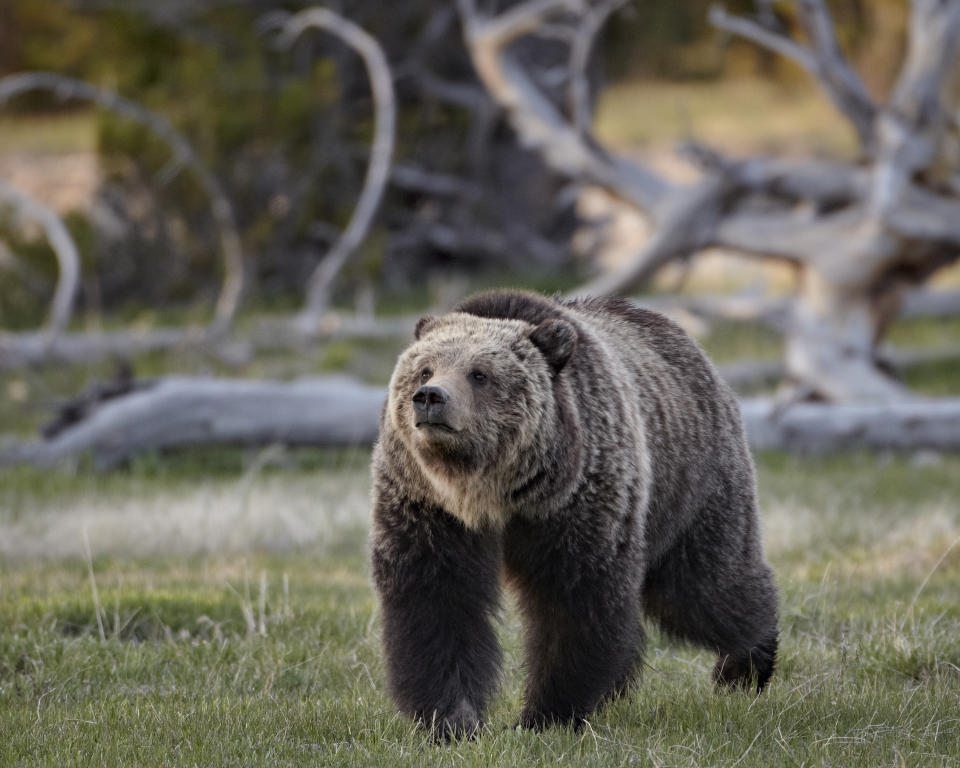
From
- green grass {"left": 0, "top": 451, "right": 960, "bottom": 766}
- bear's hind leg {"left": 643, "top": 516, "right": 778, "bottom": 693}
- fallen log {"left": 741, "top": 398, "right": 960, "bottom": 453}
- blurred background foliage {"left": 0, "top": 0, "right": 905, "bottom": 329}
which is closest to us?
green grass {"left": 0, "top": 451, "right": 960, "bottom": 766}

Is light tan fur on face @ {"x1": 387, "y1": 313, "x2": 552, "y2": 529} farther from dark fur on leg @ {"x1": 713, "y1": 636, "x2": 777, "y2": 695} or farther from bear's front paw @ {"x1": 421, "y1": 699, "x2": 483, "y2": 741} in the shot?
dark fur on leg @ {"x1": 713, "y1": 636, "x2": 777, "y2": 695}

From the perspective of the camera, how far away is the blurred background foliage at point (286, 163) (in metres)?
14.6

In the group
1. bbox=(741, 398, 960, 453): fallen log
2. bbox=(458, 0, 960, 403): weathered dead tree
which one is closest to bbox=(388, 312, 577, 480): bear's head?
bbox=(741, 398, 960, 453): fallen log

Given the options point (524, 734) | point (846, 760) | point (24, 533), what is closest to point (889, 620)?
point (846, 760)

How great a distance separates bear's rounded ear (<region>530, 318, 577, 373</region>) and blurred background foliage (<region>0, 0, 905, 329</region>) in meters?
10.2

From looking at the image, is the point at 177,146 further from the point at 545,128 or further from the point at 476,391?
the point at 476,391

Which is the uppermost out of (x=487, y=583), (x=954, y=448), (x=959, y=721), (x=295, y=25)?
(x=295, y=25)

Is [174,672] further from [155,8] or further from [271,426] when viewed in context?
[155,8]

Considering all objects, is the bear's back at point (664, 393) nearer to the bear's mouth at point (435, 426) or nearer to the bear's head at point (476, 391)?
the bear's head at point (476, 391)

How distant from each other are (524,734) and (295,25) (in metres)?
9.92

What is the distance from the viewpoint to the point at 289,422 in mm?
9281

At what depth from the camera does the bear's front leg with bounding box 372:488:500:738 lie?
3906 mm

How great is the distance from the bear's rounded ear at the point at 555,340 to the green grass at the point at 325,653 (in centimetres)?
106

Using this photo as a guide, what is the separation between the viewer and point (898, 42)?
68.8 ft
